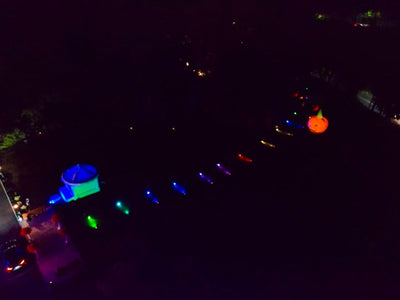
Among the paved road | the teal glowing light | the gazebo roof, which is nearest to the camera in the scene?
the paved road

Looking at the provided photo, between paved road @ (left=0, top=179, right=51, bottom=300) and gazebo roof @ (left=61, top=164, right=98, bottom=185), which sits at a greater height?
gazebo roof @ (left=61, top=164, right=98, bottom=185)

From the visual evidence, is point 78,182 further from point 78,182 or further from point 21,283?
point 21,283

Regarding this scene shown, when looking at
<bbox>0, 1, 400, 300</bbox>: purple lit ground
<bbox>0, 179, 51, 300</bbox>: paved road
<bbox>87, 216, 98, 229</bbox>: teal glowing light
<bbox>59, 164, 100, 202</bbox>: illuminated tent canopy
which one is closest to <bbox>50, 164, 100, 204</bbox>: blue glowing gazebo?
<bbox>59, 164, 100, 202</bbox>: illuminated tent canopy

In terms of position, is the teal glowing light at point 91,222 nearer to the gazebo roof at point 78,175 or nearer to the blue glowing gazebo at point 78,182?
the blue glowing gazebo at point 78,182

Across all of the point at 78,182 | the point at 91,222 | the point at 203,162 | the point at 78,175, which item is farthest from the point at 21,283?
the point at 203,162

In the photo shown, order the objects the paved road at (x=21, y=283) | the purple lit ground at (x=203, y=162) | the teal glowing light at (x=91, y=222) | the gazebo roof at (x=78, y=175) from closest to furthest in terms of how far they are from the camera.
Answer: the paved road at (x=21, y=283), the purple lit ground at (x=203, y=162), the teal glowing light at (x=91, y=222), the gazebo roof at (x=78, y=175)

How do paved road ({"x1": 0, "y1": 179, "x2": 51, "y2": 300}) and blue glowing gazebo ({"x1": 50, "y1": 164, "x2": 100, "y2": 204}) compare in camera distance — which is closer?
paved road ({"x1": 0, "y1": 179, "x2": 51, "y2": 300})

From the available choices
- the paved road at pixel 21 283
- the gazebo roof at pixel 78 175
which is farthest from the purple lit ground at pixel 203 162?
the gazebo roof at pixel 78 175

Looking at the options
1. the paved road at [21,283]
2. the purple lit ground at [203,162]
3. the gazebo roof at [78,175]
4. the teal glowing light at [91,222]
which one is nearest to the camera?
the paved road at [21,283]

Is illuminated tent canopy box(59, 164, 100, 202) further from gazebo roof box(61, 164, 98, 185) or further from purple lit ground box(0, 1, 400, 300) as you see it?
purple lit ground box(0, 1, 400, 300)

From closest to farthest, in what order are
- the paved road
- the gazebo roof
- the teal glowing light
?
the paved road → the teal glowing light → the gazebo roof
